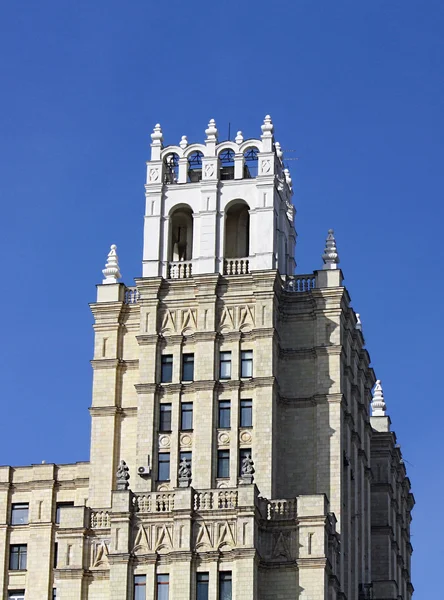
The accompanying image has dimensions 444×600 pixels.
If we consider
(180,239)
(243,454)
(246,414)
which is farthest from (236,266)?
(243,454)

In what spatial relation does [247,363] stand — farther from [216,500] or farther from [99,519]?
[99,519]

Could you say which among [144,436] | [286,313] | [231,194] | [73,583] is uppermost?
[231,194]

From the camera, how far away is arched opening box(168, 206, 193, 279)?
9619 centimetres

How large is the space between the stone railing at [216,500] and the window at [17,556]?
49.2ft

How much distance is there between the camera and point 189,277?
95.2m

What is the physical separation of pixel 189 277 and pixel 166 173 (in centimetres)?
703

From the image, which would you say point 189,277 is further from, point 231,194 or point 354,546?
point 354,546

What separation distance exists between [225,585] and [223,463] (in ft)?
25.8

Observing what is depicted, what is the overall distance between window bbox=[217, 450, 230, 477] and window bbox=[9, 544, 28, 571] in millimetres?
13472

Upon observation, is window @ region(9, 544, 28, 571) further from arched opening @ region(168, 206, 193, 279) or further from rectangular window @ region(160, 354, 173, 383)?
arched opening @ region(168, 206, 193, 279)

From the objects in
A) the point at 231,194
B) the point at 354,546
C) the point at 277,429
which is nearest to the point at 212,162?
the point at 231,194

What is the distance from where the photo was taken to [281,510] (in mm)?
87312

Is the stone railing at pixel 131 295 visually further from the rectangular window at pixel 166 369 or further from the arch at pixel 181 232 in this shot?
the rectangular window at pixel 166 369

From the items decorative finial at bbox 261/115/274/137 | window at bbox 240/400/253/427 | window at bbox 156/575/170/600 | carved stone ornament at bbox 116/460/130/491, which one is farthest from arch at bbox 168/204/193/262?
window at bbox 156/575/170/600
